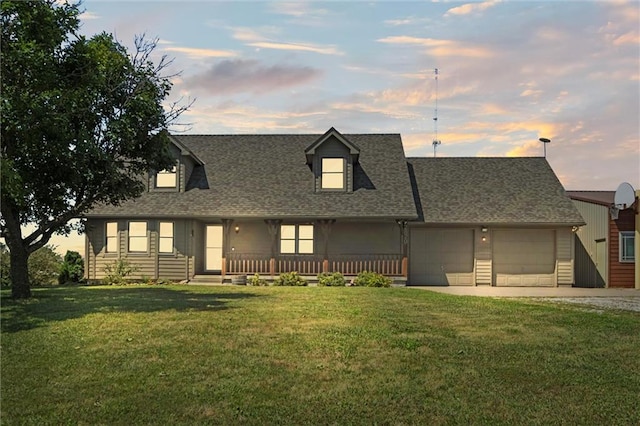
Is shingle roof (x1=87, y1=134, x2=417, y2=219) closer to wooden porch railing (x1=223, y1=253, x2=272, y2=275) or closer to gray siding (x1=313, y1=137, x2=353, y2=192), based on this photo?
gray siding (x1=313, y1=137, x2=353, y2=192)

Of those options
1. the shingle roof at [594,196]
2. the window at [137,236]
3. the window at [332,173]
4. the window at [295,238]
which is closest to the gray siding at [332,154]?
the window at [332,173]

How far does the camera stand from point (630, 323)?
13734mm

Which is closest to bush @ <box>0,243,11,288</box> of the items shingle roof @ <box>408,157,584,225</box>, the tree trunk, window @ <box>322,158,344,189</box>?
the tree trunk

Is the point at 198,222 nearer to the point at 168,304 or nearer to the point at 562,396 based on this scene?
the point at 168,304

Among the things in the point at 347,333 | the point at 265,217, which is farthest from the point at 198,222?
the point at 347,333

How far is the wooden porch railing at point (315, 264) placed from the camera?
27.4m

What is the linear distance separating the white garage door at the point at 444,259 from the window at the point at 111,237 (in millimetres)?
13178

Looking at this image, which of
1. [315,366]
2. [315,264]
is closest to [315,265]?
[315,264]

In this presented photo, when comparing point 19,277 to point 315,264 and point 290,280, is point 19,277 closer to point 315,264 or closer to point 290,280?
point 290,280

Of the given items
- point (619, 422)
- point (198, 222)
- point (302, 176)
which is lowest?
point (619, 422)

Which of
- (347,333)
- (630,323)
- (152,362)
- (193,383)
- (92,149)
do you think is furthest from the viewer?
(92,149)

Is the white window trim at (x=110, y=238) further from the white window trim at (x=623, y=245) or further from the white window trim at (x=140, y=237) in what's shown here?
the white window trim at (x=623, y=245)

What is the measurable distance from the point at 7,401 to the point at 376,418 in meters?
4.61

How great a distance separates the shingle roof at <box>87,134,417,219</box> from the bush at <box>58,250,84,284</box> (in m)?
2.51
